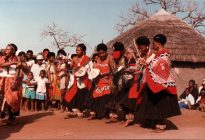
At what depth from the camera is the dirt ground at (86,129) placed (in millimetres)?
7480

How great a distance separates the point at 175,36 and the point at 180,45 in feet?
1.66

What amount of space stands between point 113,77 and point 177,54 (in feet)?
23.3

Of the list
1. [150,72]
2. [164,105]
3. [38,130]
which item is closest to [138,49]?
[150,72]

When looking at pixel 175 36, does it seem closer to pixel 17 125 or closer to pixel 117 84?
pixel 117 84

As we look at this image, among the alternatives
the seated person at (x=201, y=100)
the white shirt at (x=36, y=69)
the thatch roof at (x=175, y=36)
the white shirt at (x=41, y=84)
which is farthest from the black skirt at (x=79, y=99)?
the thatch roof at (x=175, y=36)

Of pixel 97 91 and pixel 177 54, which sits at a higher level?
pixel 177 54

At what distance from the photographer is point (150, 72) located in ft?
25.6

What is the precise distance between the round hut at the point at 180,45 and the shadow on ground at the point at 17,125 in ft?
20.2

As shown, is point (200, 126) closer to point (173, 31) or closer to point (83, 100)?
point (83, 100)

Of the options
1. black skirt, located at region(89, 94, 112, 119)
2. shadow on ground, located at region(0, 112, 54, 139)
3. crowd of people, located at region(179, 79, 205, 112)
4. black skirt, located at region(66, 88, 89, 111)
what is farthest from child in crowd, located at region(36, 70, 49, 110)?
crowd of people, located at region(179, 79, 205, 112)

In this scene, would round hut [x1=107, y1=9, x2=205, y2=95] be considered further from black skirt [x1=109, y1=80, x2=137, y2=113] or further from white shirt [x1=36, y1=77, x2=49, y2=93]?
black skirt [x1=109, y1=80, x2=137, y2=113]

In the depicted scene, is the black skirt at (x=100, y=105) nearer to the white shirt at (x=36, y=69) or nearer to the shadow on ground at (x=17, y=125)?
the shadow on ground at (x=17, y=125)

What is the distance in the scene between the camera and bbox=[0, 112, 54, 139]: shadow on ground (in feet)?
25.9

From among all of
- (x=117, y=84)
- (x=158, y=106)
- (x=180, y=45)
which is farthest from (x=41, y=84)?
(x=180, y=45)
